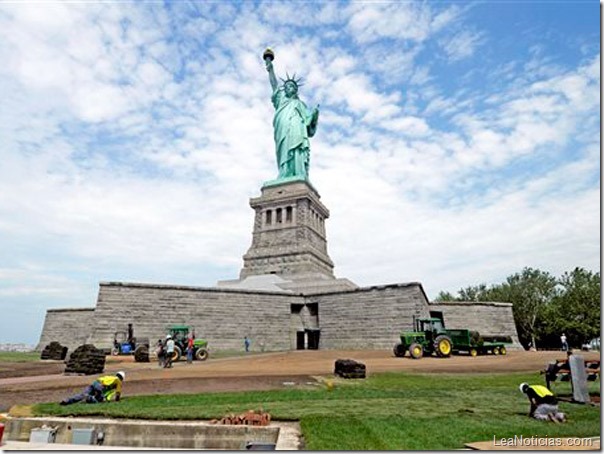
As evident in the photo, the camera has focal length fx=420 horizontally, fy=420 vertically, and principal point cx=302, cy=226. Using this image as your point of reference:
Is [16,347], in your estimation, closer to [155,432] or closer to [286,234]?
[286,234]

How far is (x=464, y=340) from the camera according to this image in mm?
25656

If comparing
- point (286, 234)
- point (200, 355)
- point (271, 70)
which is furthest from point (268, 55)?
point (200, 355)

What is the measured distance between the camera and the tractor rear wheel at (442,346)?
77.9 feet

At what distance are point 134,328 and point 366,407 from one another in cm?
2561

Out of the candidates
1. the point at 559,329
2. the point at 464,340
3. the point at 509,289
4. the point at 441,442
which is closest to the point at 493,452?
the point at 441,442

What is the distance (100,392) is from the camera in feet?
34.2

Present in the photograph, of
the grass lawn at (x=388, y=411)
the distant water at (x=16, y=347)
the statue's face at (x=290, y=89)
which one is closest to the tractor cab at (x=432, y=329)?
the grass lawn at (x=388, y=411)

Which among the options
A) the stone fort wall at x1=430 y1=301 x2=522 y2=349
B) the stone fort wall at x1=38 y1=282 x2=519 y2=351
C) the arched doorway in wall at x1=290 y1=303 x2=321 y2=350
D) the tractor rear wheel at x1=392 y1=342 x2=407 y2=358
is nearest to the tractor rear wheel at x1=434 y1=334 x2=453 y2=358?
the tractor rear wheel at x1=392 y1=342 x2=407 y2=358

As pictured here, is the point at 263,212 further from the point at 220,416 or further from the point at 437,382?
the point at 220,416

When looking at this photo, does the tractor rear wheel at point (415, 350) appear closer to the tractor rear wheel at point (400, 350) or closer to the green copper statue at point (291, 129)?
the tractor rear wheel at point (400, 350)

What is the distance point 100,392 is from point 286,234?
1517 inches

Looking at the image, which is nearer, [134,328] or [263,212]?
[134,328]

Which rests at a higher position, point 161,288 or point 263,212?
point 263,212

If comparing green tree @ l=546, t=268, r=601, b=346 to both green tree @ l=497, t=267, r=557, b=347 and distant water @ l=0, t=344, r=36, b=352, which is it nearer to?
green tree @ l=497, t=267, r=557, b=347
